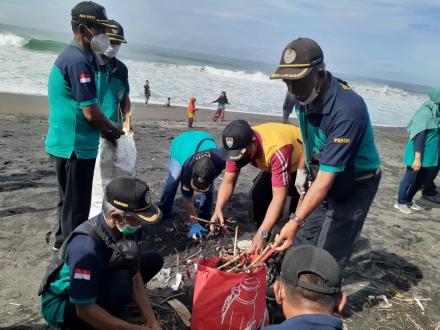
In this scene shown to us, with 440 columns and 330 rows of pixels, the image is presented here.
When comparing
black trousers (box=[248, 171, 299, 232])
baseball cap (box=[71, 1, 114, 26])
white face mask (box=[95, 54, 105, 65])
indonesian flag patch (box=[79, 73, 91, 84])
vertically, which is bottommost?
black trousers (box=[248, 171, 299, 232])

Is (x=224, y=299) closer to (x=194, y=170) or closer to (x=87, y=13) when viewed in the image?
(x=194, y=170)

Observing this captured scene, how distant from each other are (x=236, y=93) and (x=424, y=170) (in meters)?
20.9

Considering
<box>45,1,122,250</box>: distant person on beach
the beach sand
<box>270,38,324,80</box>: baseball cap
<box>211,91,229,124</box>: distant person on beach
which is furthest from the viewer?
<box>211,91,229,124</box>: distant person on beach

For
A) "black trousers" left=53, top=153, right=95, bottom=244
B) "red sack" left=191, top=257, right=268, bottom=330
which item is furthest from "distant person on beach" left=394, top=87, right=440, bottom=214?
"black trousers" left=53, top=153, right=95, bottom=244

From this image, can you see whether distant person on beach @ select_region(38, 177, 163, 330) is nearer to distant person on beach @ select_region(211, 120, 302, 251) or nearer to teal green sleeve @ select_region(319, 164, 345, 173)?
distant person on beach @ select_region(211, 120, 302, 251)

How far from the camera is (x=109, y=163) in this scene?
3.55 metres

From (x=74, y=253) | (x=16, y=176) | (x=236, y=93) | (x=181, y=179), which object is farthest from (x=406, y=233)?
(x=236, y=93)

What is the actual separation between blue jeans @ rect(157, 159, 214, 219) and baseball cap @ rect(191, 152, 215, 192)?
1.38ft

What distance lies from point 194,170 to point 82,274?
5.84ft

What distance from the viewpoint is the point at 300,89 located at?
93.4 inches

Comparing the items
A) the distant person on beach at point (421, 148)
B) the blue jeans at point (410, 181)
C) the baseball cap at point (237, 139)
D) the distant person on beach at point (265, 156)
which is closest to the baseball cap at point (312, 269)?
the distant person on beach at point (265, 156)

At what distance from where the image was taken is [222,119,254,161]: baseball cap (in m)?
3.06

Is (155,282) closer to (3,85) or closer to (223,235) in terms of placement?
(223,235)

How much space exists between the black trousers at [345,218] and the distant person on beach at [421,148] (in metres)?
3.24
